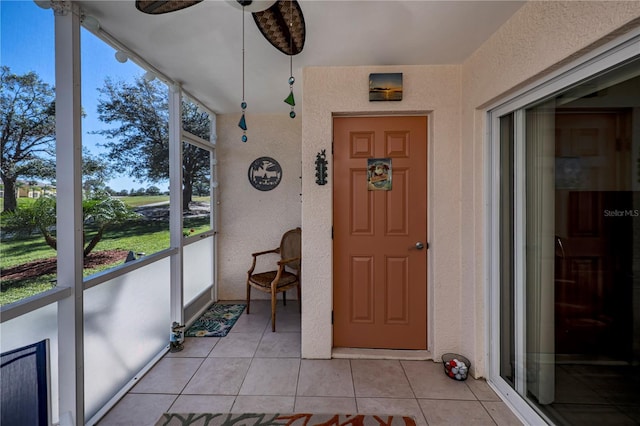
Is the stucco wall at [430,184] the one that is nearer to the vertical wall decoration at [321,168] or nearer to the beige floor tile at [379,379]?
the vertical wall decoration at [321,168]

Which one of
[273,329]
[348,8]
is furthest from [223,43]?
[273,329]

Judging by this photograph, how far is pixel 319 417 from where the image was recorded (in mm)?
1662

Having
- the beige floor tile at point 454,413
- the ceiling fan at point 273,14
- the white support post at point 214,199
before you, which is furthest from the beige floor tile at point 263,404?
the ceiling fan at point 273,14

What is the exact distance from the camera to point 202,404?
5.84 feet

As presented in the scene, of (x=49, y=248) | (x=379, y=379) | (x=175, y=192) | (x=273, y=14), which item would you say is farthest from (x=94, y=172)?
(x=379, y=379)

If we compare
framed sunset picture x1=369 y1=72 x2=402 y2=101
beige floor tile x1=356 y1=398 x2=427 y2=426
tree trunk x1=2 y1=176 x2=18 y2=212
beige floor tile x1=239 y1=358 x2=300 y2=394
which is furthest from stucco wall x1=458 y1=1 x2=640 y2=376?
tree trunk x1=2 y1=176 x2=18 y2=212

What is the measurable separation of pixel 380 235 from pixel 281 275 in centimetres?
130

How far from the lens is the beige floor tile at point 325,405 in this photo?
172 cm

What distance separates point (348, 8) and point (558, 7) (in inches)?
41.2

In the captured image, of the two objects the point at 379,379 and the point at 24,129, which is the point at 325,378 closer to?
the point at 379,379

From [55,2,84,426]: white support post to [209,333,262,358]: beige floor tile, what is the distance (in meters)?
1.00

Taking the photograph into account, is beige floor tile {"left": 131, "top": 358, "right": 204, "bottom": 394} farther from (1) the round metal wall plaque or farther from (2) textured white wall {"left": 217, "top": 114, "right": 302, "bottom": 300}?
(1) the round metal wall plaque

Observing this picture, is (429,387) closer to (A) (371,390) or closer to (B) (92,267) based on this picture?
(A) (371,390)

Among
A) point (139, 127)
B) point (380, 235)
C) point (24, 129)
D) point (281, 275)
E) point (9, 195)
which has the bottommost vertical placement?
point (281, 275)
